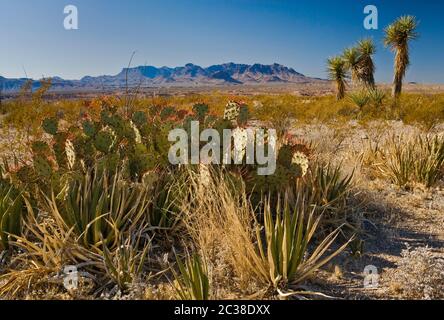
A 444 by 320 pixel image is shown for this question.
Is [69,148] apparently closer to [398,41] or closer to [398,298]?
[398,298]

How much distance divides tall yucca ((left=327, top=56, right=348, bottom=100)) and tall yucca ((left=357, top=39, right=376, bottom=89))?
0.76 meters

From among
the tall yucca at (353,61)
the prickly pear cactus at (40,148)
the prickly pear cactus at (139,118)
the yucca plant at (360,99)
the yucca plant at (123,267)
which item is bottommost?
the yucca plant at (123,267)

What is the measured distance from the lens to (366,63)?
17922 millimetres

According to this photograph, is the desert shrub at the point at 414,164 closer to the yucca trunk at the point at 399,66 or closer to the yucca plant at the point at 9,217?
the yucca plant at the point at 9,217

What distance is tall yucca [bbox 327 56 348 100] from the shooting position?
1852 centimetres

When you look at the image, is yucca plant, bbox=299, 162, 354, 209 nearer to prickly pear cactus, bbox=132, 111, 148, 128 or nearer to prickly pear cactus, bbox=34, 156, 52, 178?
prickly pear cactus, bbox=132, 111, 148, 128

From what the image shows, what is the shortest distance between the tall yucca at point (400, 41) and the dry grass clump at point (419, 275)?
47.3ft

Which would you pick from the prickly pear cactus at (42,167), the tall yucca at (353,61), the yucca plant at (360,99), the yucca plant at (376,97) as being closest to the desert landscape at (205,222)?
the prickly pear cactus at (42,167)

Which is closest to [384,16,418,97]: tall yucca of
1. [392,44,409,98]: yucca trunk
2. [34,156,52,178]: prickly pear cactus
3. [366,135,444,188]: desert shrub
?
[392,44,409,98]: yucca trunk

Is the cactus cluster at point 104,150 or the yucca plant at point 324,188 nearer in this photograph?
the cactus cluster at point 104,150

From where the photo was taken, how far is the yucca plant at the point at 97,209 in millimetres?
3309

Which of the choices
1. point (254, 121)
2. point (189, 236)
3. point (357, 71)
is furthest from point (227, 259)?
point (357, 71)

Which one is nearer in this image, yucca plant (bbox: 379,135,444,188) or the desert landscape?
the desert landscape
